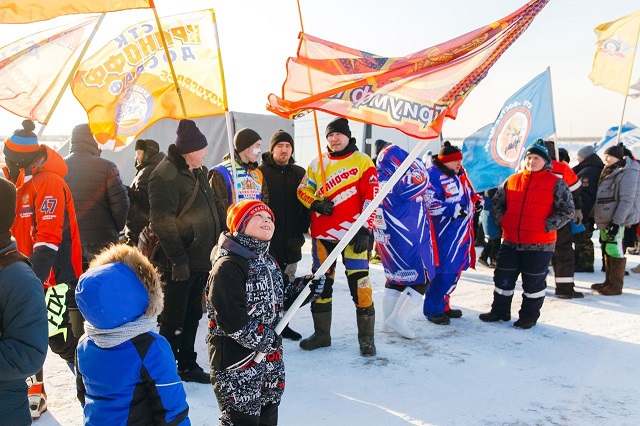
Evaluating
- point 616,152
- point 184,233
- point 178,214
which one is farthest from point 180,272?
point 616,152

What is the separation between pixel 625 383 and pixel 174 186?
12.3ft

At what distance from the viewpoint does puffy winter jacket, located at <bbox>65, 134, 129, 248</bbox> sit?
14.7ft

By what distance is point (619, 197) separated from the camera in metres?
6.95

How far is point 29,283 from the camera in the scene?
205 centimetres

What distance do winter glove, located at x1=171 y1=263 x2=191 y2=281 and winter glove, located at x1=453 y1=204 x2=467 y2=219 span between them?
3033 mm

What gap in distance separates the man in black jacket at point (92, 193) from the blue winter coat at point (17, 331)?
99.3 inches

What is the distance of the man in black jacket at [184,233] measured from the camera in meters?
3.78

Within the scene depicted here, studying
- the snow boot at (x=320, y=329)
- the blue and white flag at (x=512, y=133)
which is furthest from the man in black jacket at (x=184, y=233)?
the blue and white flag at (x=512, y=133)

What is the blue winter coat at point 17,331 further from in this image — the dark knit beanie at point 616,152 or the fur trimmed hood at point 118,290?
the dark knit beanie at point 616,152

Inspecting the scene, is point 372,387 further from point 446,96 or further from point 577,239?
point 577,239

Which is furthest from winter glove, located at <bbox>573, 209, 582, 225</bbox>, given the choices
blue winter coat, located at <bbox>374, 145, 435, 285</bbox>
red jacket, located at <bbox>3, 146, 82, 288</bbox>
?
red jacket, located at <bbox>3, 146, 82, 288</bbox>

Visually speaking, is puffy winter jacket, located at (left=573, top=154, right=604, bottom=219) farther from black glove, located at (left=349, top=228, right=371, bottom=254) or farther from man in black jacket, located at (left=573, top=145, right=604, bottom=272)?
black glove, located at (left=349, top=228, right=371, bottom=254)

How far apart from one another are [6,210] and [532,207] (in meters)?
4.69

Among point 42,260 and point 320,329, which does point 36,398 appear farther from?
point 320,329
